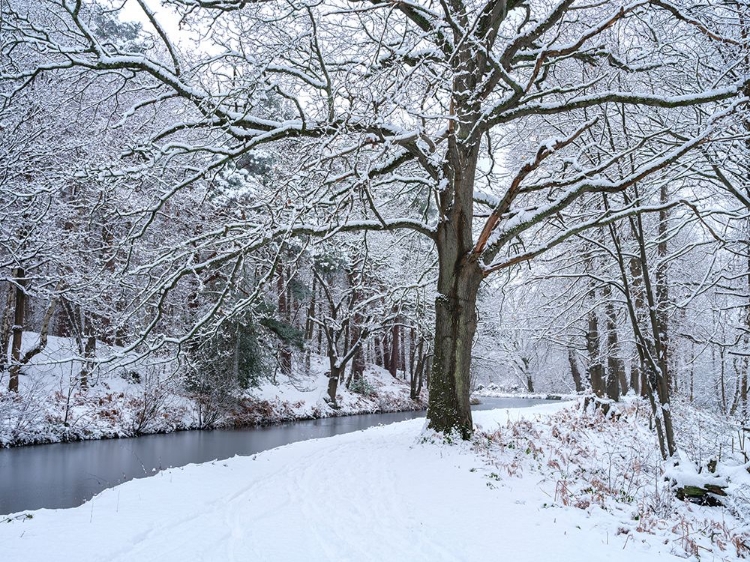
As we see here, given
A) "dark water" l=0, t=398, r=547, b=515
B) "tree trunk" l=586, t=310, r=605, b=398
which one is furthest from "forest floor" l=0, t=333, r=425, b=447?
"tree trunk" l=586, t=310, r=605, b=398

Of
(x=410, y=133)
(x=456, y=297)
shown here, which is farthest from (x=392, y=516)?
(x=456, y=297)

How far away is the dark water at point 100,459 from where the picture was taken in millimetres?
8031

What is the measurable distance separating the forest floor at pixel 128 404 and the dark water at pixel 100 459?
536 mm

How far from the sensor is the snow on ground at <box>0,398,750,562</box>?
3637 millimetres

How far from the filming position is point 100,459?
11.0 meters

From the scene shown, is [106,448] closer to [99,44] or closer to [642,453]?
[99,44]

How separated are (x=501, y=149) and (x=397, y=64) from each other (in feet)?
24.4

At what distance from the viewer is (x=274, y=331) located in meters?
20.4

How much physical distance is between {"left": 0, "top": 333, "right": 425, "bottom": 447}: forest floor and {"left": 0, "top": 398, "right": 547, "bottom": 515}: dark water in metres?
0.54

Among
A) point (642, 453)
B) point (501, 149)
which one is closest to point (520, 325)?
point (501, 149)

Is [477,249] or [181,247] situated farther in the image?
[477,249]

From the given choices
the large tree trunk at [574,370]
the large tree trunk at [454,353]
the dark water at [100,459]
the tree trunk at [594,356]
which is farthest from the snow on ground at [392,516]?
the large tree trunk at [574,370]

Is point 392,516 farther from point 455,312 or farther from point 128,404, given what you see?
point 128,404

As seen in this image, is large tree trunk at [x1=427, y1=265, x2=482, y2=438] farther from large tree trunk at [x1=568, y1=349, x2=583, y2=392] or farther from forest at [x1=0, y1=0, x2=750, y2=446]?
large tree trunk at [x1=568, y1=349, x2=583, y2=392]
